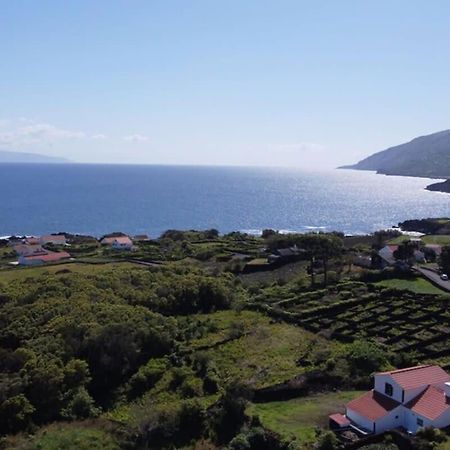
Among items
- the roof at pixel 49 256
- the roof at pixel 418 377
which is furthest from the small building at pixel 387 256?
the roof at pixel 49 256

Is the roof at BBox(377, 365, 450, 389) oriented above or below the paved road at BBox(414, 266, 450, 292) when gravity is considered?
above

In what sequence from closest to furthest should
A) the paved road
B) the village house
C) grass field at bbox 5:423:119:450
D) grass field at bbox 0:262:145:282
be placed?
grass field at bbox 5:423:119:450
the paved road
grass field at bbox 0:262:145:282
the village house

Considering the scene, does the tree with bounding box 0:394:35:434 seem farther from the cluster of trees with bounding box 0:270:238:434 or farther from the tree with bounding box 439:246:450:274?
the tree with bounding box 439:246:450:274

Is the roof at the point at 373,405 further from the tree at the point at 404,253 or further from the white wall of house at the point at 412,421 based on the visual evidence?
the tree at the point at 404,253

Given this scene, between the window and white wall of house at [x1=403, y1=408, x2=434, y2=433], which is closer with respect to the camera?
white wall of house at [x1=403, y1=408, x2=434, y2=433]

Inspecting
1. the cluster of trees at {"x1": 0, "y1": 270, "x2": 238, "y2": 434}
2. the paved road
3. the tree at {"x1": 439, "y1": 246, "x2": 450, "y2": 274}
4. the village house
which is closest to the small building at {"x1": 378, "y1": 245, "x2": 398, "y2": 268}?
the paved road

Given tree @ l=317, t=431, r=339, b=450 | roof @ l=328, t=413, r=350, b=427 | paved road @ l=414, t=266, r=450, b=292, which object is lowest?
roof @ l=328, t=413, r=350, b=427
